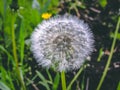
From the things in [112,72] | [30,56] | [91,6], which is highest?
[91,6]

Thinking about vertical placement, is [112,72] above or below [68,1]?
below

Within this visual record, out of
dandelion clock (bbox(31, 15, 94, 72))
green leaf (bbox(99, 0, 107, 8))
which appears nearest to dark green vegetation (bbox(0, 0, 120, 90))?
green leaf (bbox(99, 0, 107, 8))

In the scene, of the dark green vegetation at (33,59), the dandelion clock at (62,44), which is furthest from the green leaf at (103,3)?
the dandelion clock at (62,44)

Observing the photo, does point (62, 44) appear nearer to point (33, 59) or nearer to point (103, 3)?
point (33, 59)

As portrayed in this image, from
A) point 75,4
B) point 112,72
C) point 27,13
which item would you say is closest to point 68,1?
point 75,4

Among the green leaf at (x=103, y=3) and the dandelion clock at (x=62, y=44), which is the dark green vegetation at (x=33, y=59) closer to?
the green leaf at (x=103, y=3)

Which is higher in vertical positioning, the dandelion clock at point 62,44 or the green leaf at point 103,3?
the green leaf at point 103,3

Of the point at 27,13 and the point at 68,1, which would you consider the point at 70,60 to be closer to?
the point at 27,13
